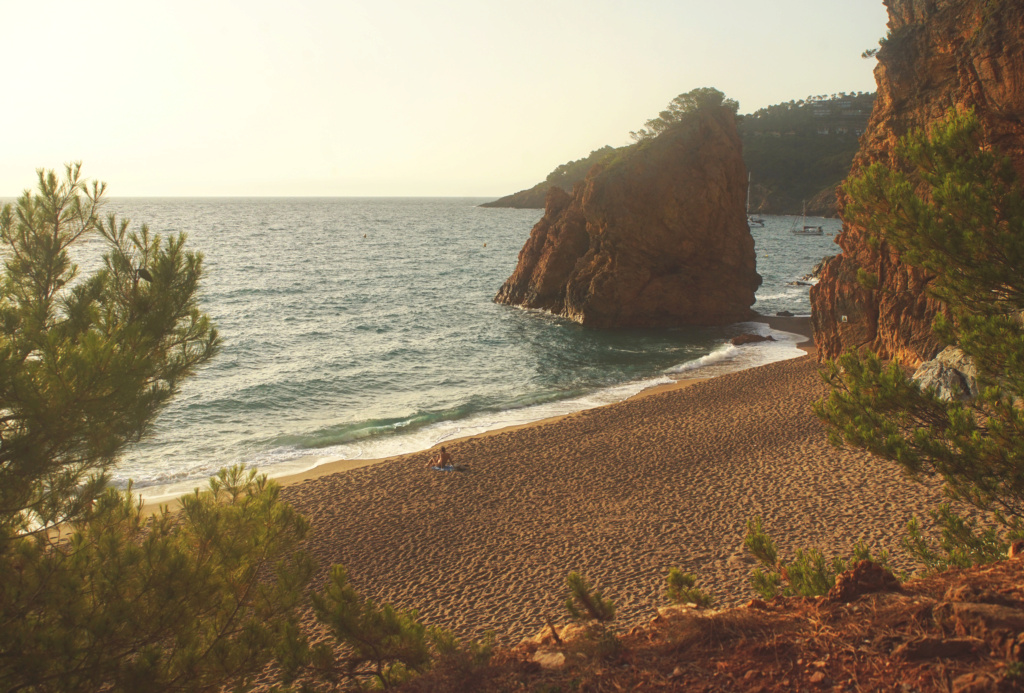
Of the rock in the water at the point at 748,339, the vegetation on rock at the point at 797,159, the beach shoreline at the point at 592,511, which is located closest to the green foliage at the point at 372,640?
the beach shoreline at the point at 592,511

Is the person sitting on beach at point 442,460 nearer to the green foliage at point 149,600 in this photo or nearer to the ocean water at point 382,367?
the ocean water at point 382,367

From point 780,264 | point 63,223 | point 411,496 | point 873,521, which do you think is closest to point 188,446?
point 411,496

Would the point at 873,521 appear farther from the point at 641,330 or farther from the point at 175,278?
the point at 641,330

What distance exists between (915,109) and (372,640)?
19010mm

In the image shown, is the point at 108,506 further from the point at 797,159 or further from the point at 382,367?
the point at 797,159

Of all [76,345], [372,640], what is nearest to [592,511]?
[372,640]

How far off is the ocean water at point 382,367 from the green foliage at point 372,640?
7695 mm

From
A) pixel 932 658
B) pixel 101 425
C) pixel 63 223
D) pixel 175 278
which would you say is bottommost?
pixel 932 658

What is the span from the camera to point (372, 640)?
623 cm

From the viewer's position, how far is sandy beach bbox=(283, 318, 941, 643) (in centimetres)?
1048

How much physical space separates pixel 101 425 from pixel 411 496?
9.34 metres

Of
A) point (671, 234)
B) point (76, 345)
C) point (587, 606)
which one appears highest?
point (671, 234)

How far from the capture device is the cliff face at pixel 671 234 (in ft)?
115

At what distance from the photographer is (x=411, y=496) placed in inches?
571
